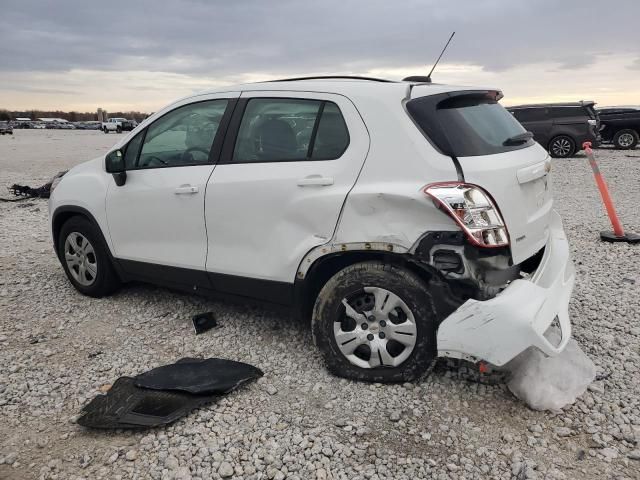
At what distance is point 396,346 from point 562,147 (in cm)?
1620

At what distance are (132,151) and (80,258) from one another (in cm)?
123

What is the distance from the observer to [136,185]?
423cm

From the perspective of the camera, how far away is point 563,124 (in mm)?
16891

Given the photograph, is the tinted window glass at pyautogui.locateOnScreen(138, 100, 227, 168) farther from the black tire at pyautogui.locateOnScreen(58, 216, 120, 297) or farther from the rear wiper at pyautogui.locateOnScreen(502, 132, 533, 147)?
the rear wiper at pyautogui.locateOnScreen(502, 132, 533, 147)

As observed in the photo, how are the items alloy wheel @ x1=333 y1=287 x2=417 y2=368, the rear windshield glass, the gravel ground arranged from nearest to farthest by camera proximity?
the gravel ground → the rear windshield glass → alloy wheel @ x1=333 y1=287 x2=417 y2=368

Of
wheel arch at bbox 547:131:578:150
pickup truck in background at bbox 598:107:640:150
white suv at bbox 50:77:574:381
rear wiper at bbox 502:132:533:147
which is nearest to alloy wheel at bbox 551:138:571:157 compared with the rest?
wheel arch at bbox 547:131:578:150

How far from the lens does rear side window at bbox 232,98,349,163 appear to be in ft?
10.9

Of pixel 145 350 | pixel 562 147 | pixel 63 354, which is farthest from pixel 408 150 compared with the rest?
pixel 562 147

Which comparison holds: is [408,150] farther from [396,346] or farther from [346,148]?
[396,346]

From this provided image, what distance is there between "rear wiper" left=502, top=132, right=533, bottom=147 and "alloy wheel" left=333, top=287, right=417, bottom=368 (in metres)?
1.20

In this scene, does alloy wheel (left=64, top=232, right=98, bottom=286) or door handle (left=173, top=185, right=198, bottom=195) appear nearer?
door handle (left=173, top=185, right=198, bottom=195)

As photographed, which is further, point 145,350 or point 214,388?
point 145,350

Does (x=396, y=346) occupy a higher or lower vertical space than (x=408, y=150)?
lower

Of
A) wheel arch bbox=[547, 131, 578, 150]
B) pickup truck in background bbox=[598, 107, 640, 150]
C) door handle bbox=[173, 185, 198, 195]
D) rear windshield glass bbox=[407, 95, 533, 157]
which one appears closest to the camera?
rear windshield glass bbox=[407, 95, 533, 157]
